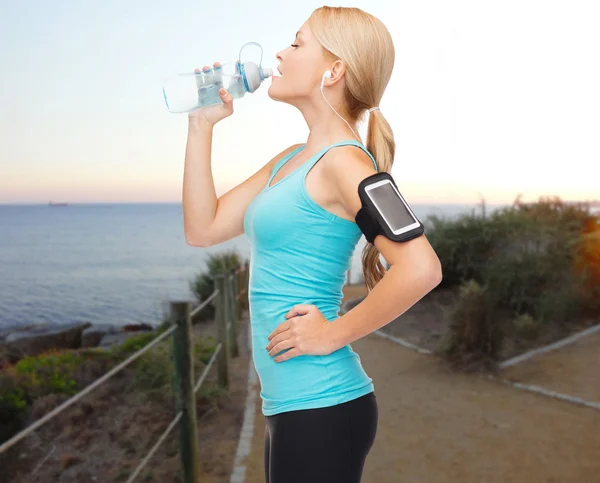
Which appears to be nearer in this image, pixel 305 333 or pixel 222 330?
pixel 305 333

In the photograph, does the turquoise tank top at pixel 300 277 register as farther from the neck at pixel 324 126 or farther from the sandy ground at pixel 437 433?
the sandy ground at pixel 437 433

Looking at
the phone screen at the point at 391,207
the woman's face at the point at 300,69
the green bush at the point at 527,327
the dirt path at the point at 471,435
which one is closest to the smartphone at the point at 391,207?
the phone screen at the point at 391,207

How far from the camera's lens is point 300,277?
1.61 metres

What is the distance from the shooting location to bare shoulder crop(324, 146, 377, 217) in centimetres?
154

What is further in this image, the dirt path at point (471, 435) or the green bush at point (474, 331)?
the green bush at point (474, 331)

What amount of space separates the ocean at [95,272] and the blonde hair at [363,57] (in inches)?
10.6

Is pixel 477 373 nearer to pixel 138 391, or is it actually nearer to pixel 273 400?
pixel 138 391

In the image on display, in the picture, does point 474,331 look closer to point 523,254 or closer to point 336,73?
point 523,254

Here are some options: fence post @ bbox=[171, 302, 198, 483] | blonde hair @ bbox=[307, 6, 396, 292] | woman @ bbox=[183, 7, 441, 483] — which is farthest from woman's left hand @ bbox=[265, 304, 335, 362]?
fence post @ bbox=[171, 302, 198, 483]

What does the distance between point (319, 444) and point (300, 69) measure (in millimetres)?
907

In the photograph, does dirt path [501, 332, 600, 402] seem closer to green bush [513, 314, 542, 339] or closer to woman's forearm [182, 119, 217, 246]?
green bush [513, 314, 542, 339]

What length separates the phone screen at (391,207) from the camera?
1.49 meters

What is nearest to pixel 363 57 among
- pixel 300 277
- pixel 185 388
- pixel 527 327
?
pixel 300 277

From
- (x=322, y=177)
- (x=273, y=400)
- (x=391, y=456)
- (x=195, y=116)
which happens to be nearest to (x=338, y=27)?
(x=322, y=177)
